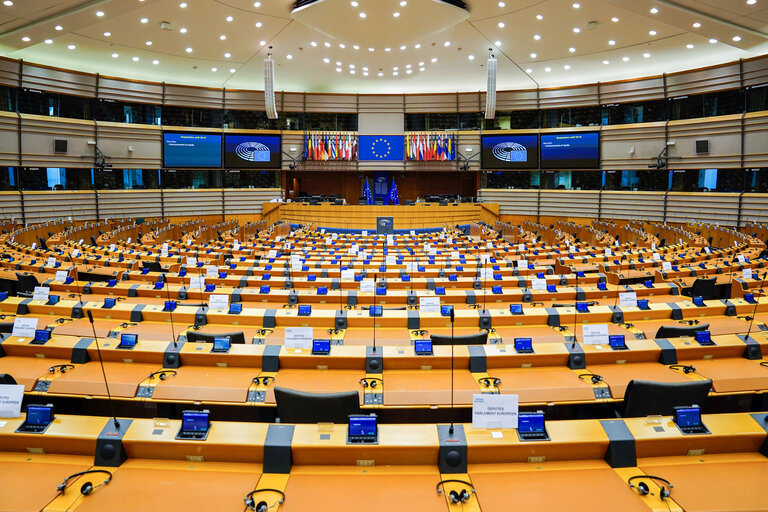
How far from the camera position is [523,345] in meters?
6.09

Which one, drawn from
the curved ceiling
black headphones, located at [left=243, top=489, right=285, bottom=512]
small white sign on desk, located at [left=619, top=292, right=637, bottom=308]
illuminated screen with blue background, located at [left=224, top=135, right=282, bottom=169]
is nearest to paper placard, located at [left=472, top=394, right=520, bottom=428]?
black headphones, located at [left=243, top=489, right=285, bottom=512]

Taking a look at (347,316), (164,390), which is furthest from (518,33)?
(164,390)

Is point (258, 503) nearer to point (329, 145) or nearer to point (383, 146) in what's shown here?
point (329, 145)

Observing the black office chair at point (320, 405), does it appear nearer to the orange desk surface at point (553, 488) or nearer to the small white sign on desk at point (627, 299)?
the orange desk surface at point (553, 488)

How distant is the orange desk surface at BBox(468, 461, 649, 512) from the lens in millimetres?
3344

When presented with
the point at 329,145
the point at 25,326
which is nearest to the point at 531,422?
the point at 25,326

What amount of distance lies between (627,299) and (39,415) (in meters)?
8.36

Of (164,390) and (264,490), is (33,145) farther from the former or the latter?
(264,490)

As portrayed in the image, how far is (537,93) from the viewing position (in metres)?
29.9

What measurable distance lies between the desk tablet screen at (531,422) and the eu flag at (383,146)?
28575mm

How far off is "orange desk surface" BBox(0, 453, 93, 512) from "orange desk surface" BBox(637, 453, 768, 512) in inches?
179

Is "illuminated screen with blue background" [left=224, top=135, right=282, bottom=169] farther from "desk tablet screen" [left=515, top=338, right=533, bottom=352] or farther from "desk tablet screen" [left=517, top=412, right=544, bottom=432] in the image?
"desk tablet screen" [left=517, top=412, right=544, bottom=432]

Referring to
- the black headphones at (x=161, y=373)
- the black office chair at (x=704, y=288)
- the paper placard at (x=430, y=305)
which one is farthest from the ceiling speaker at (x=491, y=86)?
the black headphones at (x=161, y=373)

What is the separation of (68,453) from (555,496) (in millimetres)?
3991
